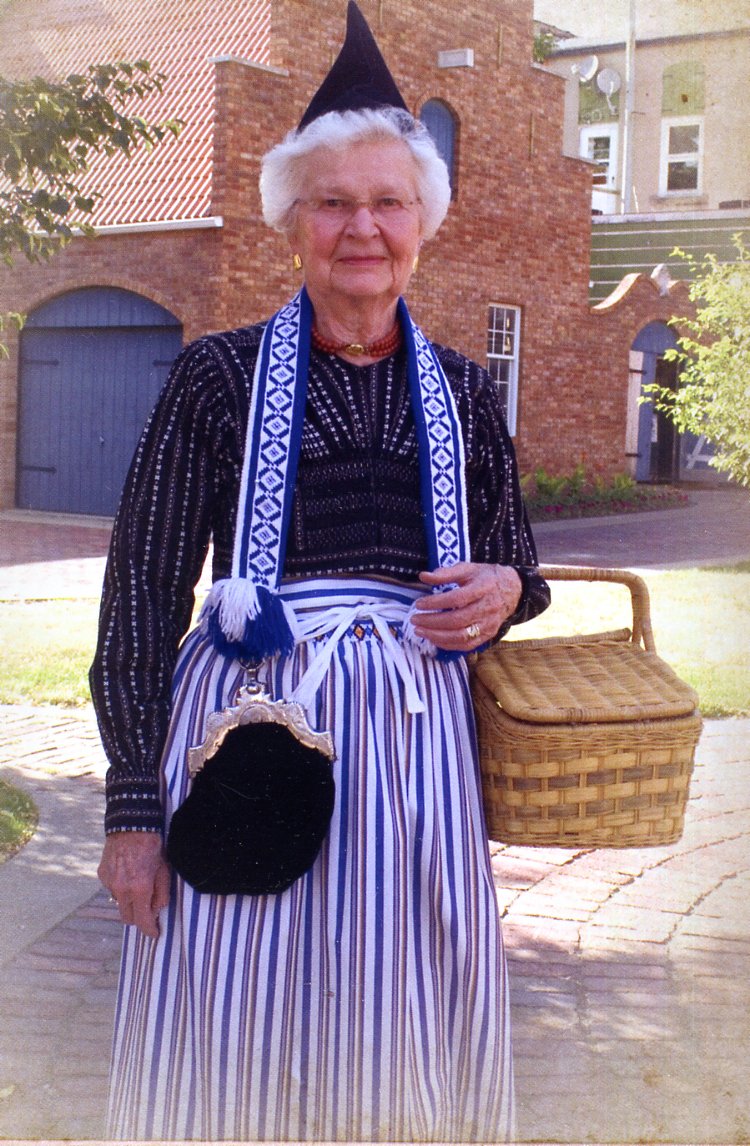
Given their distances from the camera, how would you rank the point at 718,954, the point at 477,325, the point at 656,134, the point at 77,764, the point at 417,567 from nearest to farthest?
the point at 417,567 → the point at 656,134 → the point at 718,954 → the point at 77,764 → the point at 477,325

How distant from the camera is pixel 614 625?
8.63 m

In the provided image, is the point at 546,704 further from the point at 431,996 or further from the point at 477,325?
the point at 477,325

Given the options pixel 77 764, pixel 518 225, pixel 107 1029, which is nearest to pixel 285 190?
pixel 107 1029

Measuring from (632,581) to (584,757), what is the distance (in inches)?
16.4

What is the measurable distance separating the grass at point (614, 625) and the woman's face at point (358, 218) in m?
3.47

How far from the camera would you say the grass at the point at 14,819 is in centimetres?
421

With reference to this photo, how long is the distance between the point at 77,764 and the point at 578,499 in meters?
4.63

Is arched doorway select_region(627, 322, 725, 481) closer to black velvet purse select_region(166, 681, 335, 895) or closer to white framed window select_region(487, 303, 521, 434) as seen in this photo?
white framed window select_region(487, 303, 521, 434)

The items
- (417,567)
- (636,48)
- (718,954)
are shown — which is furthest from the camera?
(718,954)

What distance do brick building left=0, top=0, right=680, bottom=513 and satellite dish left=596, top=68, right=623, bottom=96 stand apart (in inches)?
5.0

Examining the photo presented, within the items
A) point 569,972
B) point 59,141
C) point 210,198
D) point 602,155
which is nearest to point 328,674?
point 569,972

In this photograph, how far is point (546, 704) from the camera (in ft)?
6.16

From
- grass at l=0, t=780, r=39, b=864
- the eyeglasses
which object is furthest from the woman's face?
grass at l=0, t=780, r=39, b=864

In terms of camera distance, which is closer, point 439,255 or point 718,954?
point 718,954
